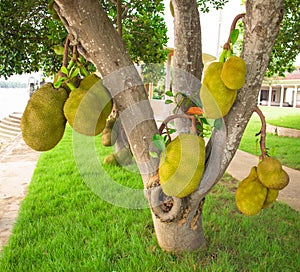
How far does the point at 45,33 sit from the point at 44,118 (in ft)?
7.80

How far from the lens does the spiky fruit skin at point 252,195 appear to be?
1.26 meters

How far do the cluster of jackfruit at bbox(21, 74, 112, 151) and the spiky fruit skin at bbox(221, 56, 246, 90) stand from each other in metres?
0.40

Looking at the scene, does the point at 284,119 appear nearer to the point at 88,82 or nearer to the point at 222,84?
the point at 222,84

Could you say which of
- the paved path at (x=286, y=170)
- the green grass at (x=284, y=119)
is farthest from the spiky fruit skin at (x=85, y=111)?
the green grass at (x=284, y=119)

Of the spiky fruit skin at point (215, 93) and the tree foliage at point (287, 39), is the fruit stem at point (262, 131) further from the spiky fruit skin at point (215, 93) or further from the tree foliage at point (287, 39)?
the tree foliage at point (287, 39)

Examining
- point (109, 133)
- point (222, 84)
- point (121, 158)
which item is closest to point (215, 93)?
point (222, 84)

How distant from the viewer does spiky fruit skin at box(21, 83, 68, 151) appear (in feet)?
3.39

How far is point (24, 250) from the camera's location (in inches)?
72.1

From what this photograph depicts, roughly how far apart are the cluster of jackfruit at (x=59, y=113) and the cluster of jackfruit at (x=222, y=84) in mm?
344

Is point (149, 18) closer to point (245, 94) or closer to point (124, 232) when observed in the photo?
point (124, 232)

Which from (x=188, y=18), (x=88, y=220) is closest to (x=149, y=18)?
(x=188, y=18)

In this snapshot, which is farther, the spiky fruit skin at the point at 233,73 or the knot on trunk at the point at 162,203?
the knot on trunk at the point at 162,203

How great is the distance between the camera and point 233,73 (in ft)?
3.38

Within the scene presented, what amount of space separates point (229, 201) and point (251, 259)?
99 cm
